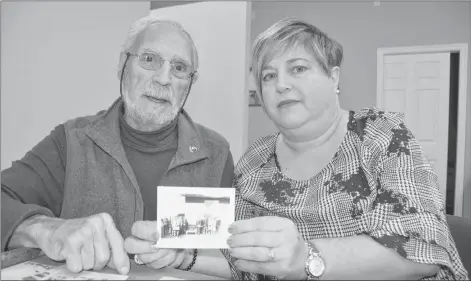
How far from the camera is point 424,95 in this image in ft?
15.5

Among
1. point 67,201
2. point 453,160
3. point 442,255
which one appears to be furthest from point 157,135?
point 453,160

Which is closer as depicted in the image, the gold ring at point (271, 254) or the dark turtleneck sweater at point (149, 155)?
the gold ring at point (271, 254)

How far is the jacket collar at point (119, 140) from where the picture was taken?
4.69 feet

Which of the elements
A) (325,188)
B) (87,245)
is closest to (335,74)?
(325,188)

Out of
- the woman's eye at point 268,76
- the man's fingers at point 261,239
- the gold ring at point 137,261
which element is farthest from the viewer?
the woman's eye at point 268,76

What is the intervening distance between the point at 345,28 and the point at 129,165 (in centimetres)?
436

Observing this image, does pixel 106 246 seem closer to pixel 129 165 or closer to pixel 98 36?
pixel 129 165

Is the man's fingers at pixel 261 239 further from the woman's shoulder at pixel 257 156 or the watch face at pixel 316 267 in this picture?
the woman's shoulder at pixel 257 156

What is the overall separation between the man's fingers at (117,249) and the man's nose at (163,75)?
75 cm

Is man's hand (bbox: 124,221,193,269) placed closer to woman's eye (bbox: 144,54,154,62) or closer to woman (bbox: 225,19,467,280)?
woman (bbox: 225,19,467,280)

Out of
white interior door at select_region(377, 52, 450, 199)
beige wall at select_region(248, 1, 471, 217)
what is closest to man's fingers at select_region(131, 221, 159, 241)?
beige wall at select_region(248, 1, 471, 217)

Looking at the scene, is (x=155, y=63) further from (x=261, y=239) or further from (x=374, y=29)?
(x=374, y=29)

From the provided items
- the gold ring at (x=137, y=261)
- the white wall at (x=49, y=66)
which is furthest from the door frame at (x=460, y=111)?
the gold ring at (x=137, y=261)

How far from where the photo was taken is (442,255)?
95cm
